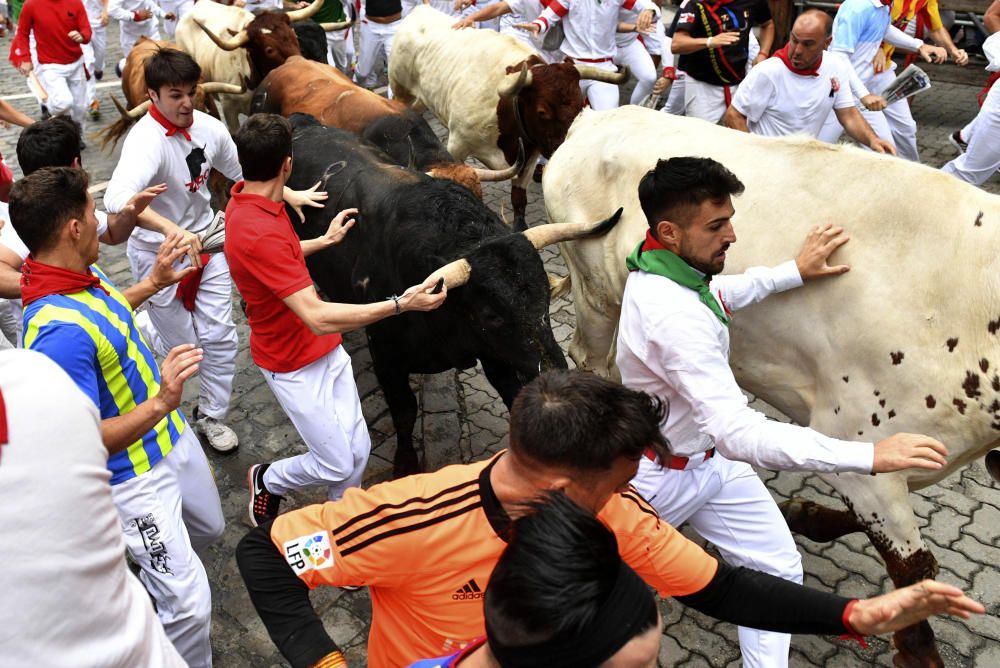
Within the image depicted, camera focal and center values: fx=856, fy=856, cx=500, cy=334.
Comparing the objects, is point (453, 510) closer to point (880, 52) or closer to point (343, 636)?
point (343, 636)

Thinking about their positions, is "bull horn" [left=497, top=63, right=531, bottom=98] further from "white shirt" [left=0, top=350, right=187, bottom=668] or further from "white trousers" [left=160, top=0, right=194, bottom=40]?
"white trousers" [left=160, top=0, right=194, bottom=40]

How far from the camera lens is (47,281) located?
3.21 m

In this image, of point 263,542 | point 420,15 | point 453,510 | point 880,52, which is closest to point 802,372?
point 453,510

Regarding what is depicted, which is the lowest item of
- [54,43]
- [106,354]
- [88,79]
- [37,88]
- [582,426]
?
[88,79]

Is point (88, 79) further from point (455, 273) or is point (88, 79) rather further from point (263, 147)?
point (455, 273)

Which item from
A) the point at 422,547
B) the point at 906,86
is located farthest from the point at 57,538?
the point at 906,86

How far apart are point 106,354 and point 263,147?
1.30 m

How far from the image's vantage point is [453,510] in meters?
2.20

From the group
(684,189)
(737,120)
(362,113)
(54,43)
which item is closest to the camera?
(684,189)

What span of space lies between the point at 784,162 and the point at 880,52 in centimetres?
509

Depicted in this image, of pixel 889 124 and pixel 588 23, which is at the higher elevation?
pixel 588 23

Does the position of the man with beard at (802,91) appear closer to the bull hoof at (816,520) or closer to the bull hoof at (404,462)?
the bull hoof at (816,520)

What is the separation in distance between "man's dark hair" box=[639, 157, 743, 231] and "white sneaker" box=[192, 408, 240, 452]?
341 centimetres

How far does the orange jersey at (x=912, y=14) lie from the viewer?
8.69m
